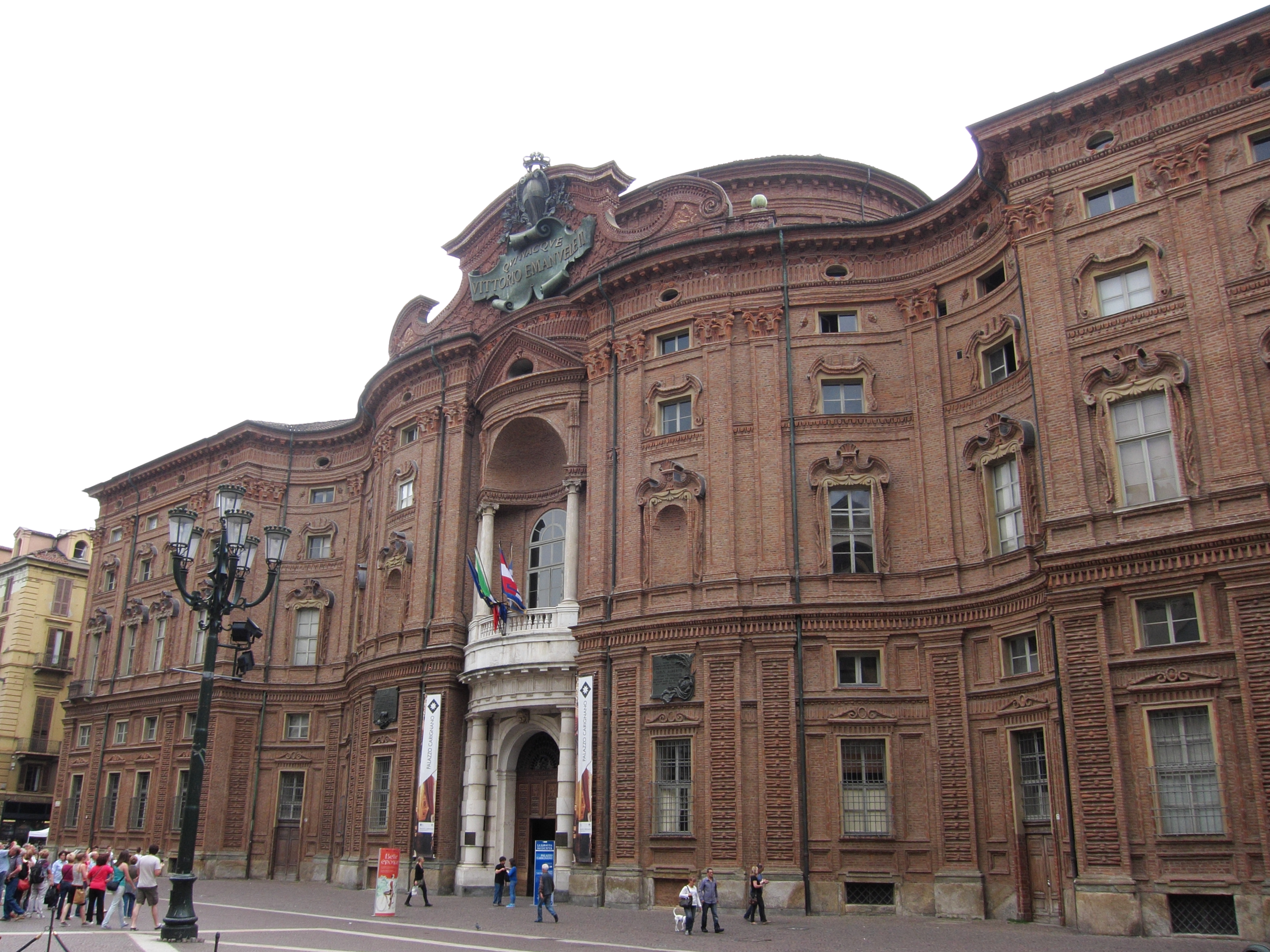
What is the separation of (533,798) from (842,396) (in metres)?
16.0

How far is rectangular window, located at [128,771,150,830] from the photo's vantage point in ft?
164

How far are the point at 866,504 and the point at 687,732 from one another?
8018mm

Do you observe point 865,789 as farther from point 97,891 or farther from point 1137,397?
point 97,891

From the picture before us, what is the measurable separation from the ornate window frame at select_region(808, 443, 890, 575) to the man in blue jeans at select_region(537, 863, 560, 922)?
1065 centimetres

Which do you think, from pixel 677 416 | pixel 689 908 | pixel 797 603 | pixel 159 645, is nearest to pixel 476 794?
pixel 689 908

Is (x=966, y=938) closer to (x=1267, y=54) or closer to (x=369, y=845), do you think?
(x=1267, y=54)

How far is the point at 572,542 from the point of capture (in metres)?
35.9

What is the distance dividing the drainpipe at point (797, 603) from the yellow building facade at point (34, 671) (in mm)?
46609

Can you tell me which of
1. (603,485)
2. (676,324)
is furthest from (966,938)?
(676,324)

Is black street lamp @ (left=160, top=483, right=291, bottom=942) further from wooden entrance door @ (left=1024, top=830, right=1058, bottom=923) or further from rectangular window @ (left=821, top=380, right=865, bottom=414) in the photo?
wooden entrance door @ (left=1024, top=830, right=1058, bottom=923)

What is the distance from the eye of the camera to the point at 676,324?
34375 mm

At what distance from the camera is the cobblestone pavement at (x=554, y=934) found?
20.9m

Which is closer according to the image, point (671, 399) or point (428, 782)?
point (671, 399)

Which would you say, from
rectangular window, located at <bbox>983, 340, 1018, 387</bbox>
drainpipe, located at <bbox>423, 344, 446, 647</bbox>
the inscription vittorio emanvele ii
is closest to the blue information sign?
drainpipe, located at <bbox>423, 344, 446, 647</bbox>
